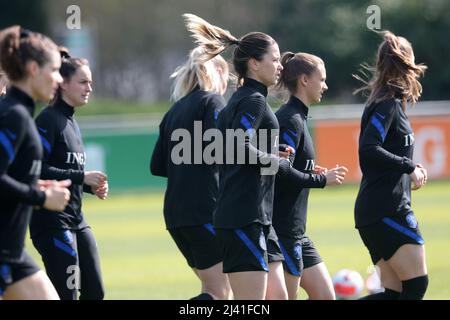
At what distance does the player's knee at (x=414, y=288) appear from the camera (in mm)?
7164

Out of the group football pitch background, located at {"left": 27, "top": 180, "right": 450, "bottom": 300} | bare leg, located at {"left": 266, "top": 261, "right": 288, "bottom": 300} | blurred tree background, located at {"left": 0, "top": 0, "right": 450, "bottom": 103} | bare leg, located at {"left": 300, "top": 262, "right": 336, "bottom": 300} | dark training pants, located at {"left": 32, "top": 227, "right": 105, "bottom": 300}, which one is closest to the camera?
bare leg, located at {"left": 266, "top": 261, "right": 288, "bottom": 300}

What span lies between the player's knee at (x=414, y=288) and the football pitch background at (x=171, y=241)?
1984 mm

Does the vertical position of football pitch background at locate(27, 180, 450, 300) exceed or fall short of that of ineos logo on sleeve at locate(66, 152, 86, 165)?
it falls short

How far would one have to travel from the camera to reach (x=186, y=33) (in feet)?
136

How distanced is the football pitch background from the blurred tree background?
1269 centimetres

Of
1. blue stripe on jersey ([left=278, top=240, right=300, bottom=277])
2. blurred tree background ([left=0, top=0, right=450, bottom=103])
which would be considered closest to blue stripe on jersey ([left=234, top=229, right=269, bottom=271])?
blue stripe on jersey ([left=278, top=240, right=300, bottom=277])

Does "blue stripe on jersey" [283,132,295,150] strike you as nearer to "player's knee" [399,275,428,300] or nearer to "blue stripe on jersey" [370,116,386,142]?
"blue stripe on jersey" [370,116,386,142]

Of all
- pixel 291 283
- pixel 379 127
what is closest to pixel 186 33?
pixel 379 127

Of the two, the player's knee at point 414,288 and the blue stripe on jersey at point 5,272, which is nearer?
the blue stripe on jersey at point 5,272

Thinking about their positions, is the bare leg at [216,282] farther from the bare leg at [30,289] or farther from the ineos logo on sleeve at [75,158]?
the bare leg at [30,289]

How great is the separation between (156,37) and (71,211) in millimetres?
34592

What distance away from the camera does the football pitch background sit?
437 inches

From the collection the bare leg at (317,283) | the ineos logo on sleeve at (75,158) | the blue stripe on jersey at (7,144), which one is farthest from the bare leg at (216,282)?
the blue stripe on jersey at (7,144)

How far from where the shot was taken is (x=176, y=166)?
7574 millimetres
